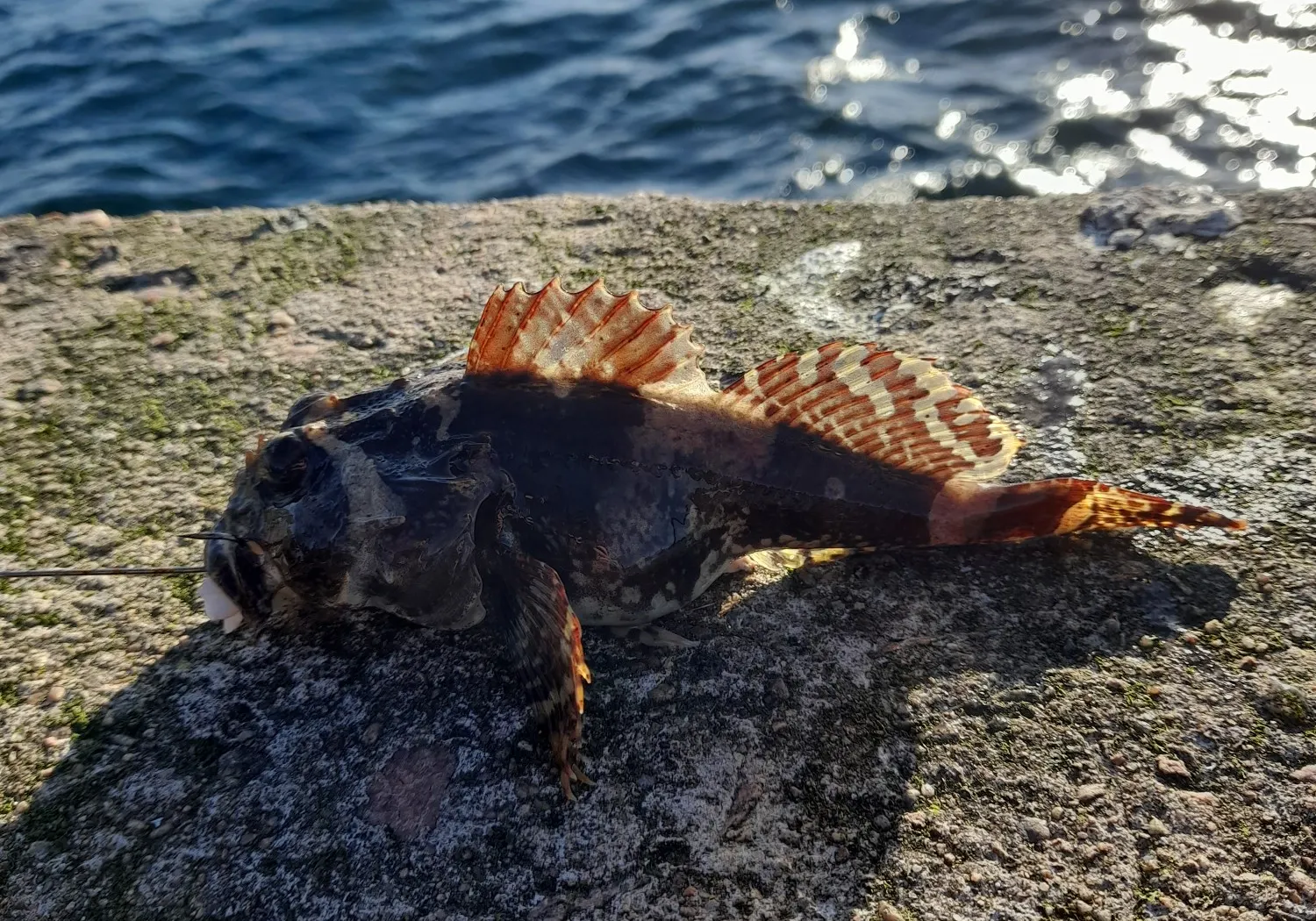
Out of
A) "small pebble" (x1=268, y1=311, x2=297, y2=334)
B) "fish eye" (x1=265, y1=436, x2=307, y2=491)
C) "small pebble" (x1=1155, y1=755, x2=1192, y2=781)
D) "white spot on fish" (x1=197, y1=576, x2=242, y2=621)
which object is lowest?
"small pebble" (x1=1155, y1=755, x2=1192, y2=781)

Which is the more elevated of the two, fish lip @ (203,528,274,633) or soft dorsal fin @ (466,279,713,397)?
soft dorsal fin @ (466,279,713,397)

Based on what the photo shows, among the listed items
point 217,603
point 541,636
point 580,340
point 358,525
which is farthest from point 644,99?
point 541,636

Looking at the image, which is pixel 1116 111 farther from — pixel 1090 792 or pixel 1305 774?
pixel 1090 792

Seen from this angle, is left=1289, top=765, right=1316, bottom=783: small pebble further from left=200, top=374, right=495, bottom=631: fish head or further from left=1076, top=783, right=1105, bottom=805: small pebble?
left=200, top=374, right=495, bottom=631: fish head

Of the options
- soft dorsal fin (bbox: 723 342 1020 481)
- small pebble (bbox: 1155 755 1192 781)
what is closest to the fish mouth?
soft dorsal fin (bbox: 723 342 1020 481)

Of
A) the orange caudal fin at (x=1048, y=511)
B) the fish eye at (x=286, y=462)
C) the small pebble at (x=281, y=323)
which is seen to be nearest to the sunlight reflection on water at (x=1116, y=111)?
the small pebble at (x=281, y=323)

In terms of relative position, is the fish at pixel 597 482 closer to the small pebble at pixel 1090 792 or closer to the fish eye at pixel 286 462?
the fish eye at pixel 286 462

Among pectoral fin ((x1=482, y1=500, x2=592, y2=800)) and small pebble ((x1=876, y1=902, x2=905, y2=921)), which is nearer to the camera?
small pebble ((x1=876, y1=902, x2=905, y2=921))
